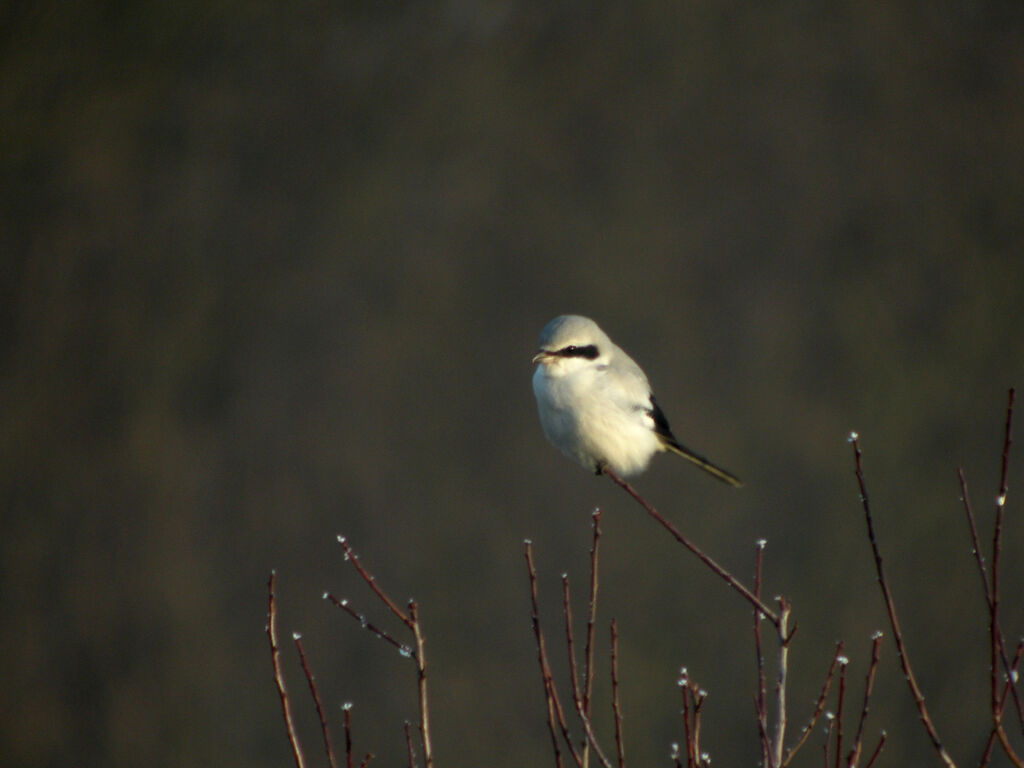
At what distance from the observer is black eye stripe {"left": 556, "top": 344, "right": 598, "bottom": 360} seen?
8.26 feet

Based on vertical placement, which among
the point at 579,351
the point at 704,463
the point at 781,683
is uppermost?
the point at 579,351

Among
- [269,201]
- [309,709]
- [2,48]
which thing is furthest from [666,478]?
[2,48]

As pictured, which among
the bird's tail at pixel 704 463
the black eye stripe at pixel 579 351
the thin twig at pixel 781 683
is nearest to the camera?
the thin twig at pixel 781 683

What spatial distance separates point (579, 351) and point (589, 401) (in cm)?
13

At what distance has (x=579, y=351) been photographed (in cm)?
257

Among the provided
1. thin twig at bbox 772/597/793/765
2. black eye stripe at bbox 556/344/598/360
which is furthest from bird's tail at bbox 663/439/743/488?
thin twig at bbox 772/597/793/765

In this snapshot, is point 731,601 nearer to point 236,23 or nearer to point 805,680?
point 805,680

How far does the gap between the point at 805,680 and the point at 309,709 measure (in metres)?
4.11

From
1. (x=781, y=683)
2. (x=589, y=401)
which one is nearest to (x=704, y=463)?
(x=589, y=401)

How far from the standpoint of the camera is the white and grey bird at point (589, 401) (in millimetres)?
2541

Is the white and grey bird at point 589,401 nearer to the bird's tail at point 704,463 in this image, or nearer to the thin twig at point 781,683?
the bird's tail at point 704,463

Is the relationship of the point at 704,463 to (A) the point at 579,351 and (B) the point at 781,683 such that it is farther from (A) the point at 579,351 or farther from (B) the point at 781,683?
(B) the point at 781,683

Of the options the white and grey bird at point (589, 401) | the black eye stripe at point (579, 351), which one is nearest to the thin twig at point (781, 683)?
the white and grey bird at point (589, 401)

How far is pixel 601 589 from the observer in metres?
8.52
